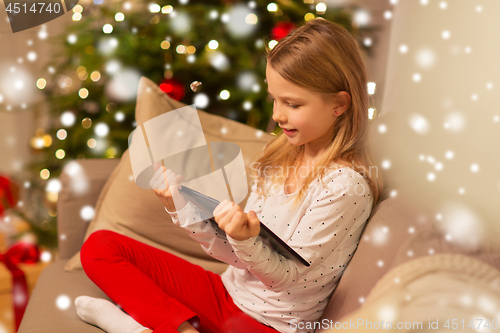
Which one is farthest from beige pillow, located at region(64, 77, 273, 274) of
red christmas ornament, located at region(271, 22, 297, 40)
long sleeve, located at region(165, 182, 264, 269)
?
red christmas ornament, located at region(271, 22, 297, 40)

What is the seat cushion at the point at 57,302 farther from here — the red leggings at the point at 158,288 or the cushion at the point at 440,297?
the cushion at the point at 440,297

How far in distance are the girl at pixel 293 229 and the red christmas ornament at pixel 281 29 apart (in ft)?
2.10

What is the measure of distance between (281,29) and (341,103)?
734 millimetres

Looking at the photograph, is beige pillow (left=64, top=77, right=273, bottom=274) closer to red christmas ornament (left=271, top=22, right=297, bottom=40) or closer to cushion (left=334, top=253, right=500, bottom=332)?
red christmas ornament (left=271, top=22, right=297, bottom=40)

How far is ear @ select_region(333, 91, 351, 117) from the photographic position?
772 millimetres

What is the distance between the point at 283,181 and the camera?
913 millimetres

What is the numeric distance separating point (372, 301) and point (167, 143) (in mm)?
730

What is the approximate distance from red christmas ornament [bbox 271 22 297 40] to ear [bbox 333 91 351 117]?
707mm

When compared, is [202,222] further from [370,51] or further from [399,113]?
[370,51]

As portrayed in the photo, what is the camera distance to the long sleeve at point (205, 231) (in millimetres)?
795

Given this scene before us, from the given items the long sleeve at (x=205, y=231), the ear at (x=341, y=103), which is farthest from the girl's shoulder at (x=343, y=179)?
the long sleeve at (x=205, y=231)

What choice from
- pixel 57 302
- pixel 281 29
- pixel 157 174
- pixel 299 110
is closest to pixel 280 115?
pixel 299 110

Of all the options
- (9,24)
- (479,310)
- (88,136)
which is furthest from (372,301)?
(9,24)

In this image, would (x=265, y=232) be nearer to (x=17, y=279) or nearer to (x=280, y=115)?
(x=280, y=115)
